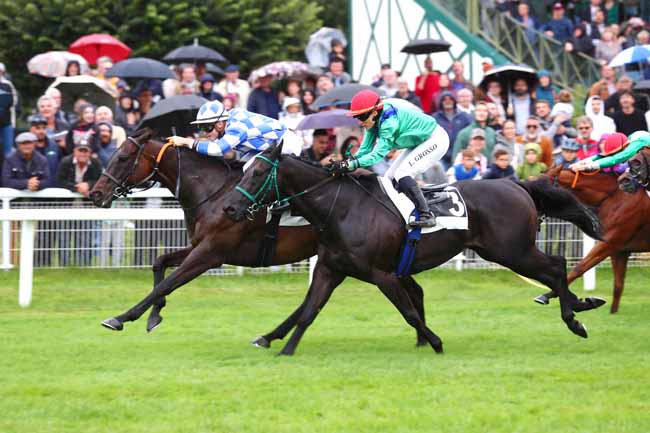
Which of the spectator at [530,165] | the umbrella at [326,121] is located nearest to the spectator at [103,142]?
the umbrella at [326,121]

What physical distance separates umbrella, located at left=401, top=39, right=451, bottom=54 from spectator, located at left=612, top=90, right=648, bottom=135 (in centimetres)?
353

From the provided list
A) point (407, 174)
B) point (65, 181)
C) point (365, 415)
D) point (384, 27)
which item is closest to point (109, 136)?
point (65, 181)

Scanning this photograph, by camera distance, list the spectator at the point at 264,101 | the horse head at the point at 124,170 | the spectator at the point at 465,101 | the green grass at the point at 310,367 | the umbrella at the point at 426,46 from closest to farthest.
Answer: the green grass at the point at 310,367, the horse head at the point at 124,170, the spectator at the point at 465,101, the spectator at the point at 264,101, the umbrella at the point at 426,46

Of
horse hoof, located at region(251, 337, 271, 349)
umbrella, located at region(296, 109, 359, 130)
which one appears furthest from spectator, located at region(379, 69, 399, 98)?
horse hoof, located at region(251, 337, 271, 349)

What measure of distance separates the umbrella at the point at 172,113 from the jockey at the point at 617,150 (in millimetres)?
4293

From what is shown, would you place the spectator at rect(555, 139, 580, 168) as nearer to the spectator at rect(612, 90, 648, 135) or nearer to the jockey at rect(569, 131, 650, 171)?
the spectator at rect(612, 90, 648, 135)

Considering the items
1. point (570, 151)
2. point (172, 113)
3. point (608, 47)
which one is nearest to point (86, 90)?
point (172, 113)

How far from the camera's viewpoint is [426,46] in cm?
1745

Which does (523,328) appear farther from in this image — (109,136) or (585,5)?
(585,5)

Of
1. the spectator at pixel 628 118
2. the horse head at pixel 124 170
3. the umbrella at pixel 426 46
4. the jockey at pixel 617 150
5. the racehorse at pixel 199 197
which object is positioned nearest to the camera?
the racehorse at pixel 199 197

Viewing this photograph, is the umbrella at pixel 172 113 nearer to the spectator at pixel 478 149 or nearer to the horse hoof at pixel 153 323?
the spectator at pixel 478 149

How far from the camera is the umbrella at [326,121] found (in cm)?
1326

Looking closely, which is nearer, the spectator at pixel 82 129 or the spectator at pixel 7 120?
the spectator at pixel 82 129

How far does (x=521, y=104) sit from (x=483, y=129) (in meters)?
1.86
